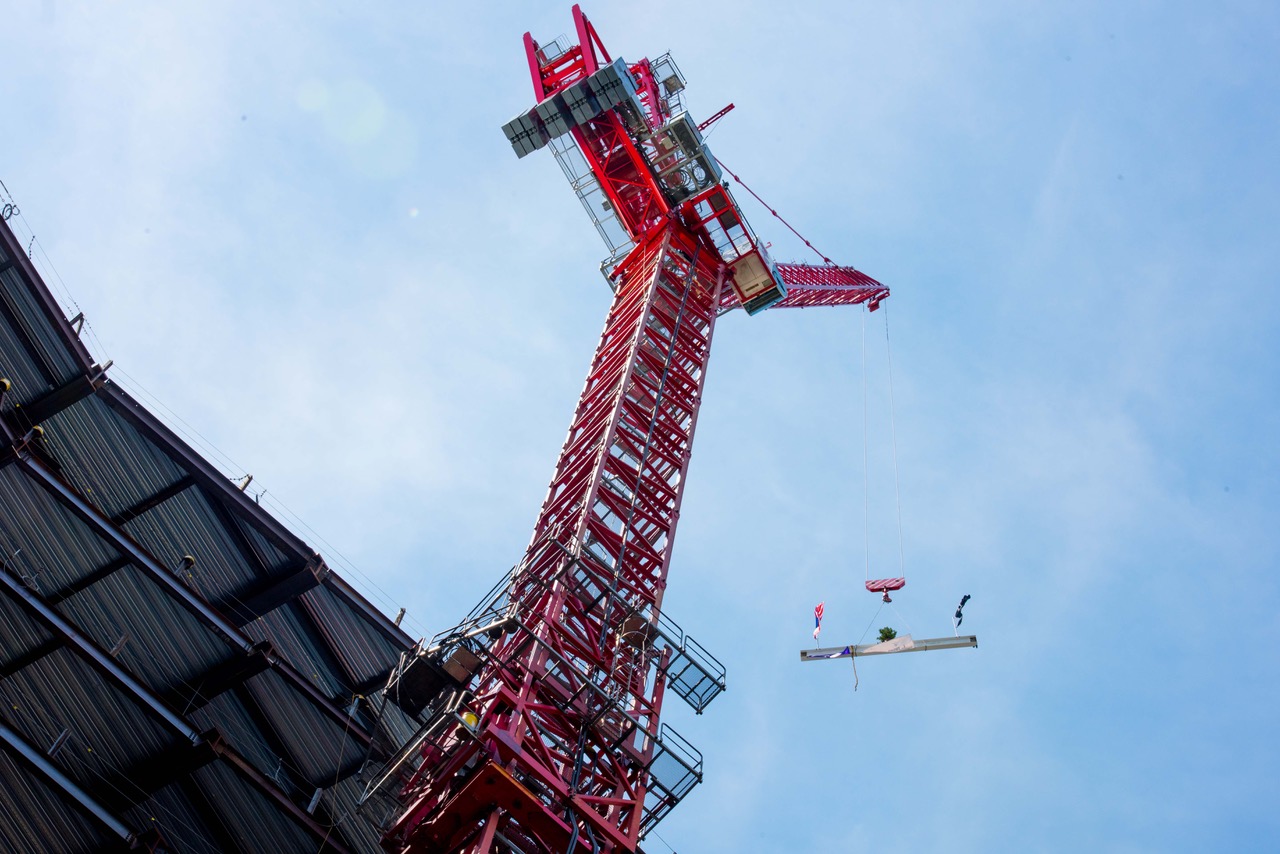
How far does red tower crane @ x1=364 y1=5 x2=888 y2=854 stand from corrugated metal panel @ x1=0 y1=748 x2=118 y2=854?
5507 mm

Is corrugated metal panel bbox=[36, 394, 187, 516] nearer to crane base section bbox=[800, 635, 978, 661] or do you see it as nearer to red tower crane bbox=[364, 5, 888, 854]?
red tower crane bbox=[364, 5, 888, 854]

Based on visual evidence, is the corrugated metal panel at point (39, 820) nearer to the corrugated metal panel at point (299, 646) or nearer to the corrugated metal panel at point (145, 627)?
the corrugated metal panel at point (145, 627)

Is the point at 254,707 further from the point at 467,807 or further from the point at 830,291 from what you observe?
the point at 830,291

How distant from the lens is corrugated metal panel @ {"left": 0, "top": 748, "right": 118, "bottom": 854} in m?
25.3

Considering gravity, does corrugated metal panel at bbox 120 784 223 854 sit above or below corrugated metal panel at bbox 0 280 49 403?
below

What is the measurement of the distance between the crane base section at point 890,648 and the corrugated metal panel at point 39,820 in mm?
18937

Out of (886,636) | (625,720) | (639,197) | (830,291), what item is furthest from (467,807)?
(830,291)

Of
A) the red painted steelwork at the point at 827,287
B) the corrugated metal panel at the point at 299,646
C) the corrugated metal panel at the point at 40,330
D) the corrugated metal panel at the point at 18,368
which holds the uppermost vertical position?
the red painted steelwork at the point at 827,287

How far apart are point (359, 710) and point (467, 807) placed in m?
11.0

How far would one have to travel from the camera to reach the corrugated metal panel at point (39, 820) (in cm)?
2530

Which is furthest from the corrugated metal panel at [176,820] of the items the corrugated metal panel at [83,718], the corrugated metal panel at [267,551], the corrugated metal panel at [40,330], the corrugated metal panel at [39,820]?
the corrugated metal panel at [40,330]

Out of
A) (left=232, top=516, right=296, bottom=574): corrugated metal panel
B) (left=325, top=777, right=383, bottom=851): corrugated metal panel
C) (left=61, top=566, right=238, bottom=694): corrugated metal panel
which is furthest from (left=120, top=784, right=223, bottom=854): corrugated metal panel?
(left=232, top=516, right=296, bottom=574): corrugated metal panel

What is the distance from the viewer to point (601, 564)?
2980 cm

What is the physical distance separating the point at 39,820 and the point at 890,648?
72.3ft
